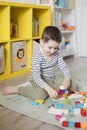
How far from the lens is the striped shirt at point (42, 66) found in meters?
1.53

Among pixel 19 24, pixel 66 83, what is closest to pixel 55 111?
pixel 66 83

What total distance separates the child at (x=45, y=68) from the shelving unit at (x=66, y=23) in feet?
4.47

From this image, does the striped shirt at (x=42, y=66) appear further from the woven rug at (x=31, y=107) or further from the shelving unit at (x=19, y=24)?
the shelving unit at (x=19, y=24)

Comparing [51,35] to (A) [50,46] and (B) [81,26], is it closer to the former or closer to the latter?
(A) [50,46]

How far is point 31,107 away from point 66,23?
6.70ft

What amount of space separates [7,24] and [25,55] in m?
0.41

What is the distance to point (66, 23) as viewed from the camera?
126 inches

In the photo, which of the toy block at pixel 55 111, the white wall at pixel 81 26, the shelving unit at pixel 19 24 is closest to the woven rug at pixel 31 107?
the toy block at pixel 55 111

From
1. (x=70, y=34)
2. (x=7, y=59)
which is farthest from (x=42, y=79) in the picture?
(x=70, y=34)

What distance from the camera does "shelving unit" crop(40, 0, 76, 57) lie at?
116 inches

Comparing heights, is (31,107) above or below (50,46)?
below

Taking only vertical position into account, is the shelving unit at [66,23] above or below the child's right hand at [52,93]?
above

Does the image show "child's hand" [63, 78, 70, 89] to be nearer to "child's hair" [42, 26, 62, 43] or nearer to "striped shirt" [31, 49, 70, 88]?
"striped shirt" [31, 49, 70, 88]

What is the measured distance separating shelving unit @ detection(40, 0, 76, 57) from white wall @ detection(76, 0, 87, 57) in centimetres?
8
